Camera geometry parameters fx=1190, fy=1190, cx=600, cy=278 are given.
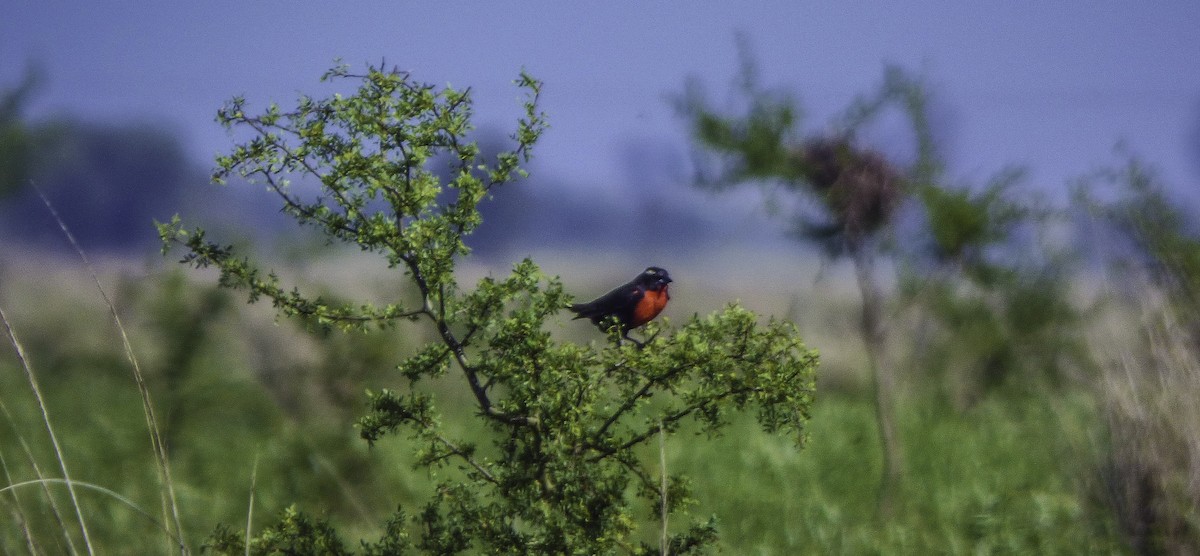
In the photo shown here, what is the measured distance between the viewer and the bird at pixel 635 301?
4199 mm

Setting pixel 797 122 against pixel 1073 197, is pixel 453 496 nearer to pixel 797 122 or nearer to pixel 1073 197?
pixel 1073 197

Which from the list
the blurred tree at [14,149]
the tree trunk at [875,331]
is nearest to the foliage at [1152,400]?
the tree trunk at [875,331]

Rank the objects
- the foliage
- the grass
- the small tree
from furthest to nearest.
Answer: the grass
the foliage
the small tree

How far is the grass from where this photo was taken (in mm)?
7750

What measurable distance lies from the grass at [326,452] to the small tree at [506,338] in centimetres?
67

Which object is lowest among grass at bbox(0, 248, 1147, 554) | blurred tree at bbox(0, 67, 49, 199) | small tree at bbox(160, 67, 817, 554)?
small tree at bbox(160, 67, 817, 554)

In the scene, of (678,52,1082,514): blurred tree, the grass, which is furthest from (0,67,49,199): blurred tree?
(678,52,1082,514): blurred tree

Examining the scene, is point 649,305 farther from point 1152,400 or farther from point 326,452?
point 326,452

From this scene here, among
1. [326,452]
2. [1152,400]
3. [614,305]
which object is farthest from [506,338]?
[326,452]

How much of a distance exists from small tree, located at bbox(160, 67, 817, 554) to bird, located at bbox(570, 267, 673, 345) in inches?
3.3

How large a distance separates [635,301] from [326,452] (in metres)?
4.77

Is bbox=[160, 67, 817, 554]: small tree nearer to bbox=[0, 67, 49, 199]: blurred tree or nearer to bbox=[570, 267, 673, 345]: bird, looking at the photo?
bbox=[570, 267, 673, 345]: bird

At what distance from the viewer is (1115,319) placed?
5.32 m

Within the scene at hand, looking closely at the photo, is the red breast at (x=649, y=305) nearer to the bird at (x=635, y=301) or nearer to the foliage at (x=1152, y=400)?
the bird at (x=635, y=301)
